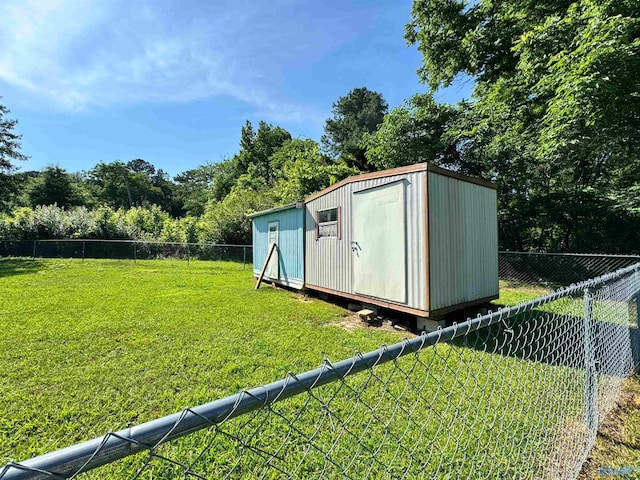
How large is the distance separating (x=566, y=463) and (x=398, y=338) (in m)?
2.66

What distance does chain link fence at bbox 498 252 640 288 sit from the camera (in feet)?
26.6

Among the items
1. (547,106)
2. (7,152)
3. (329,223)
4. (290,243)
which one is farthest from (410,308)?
(7,152)

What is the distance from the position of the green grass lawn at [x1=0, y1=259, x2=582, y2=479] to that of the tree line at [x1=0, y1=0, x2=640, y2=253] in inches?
213

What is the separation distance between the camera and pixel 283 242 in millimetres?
8586

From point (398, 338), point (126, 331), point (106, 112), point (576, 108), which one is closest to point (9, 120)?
point (106, 112)

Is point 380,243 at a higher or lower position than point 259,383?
higher

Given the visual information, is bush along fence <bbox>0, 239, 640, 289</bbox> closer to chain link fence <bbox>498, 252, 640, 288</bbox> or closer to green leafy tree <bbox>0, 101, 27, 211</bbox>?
chain link fence <bbox>498, 252, 640, 288</bbox>

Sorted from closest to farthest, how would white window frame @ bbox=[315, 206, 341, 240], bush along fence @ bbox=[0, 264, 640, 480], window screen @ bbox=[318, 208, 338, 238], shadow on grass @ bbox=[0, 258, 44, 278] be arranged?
bush along fence @ bbox=[0, 264, 640, 480] < white window frame @ bbox=[315, 206, 341, 240] < window screen @ bbox=[318, 208, 338, 238] < shadow on grass @ bbox=[0, 258, 44, 278]

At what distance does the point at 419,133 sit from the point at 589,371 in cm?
1094

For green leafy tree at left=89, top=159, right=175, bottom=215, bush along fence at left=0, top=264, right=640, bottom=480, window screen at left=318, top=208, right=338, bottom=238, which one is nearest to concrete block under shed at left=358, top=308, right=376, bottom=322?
window screen at left=318, top=208, right=338, bottom=238

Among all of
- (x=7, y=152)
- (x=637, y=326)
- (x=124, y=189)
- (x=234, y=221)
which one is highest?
(x=124, y=189)

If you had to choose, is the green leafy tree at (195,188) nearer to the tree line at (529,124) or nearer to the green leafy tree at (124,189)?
the green leafy tree at (124,189)

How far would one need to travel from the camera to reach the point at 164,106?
41.7ft

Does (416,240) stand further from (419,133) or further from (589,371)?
(419,133)
